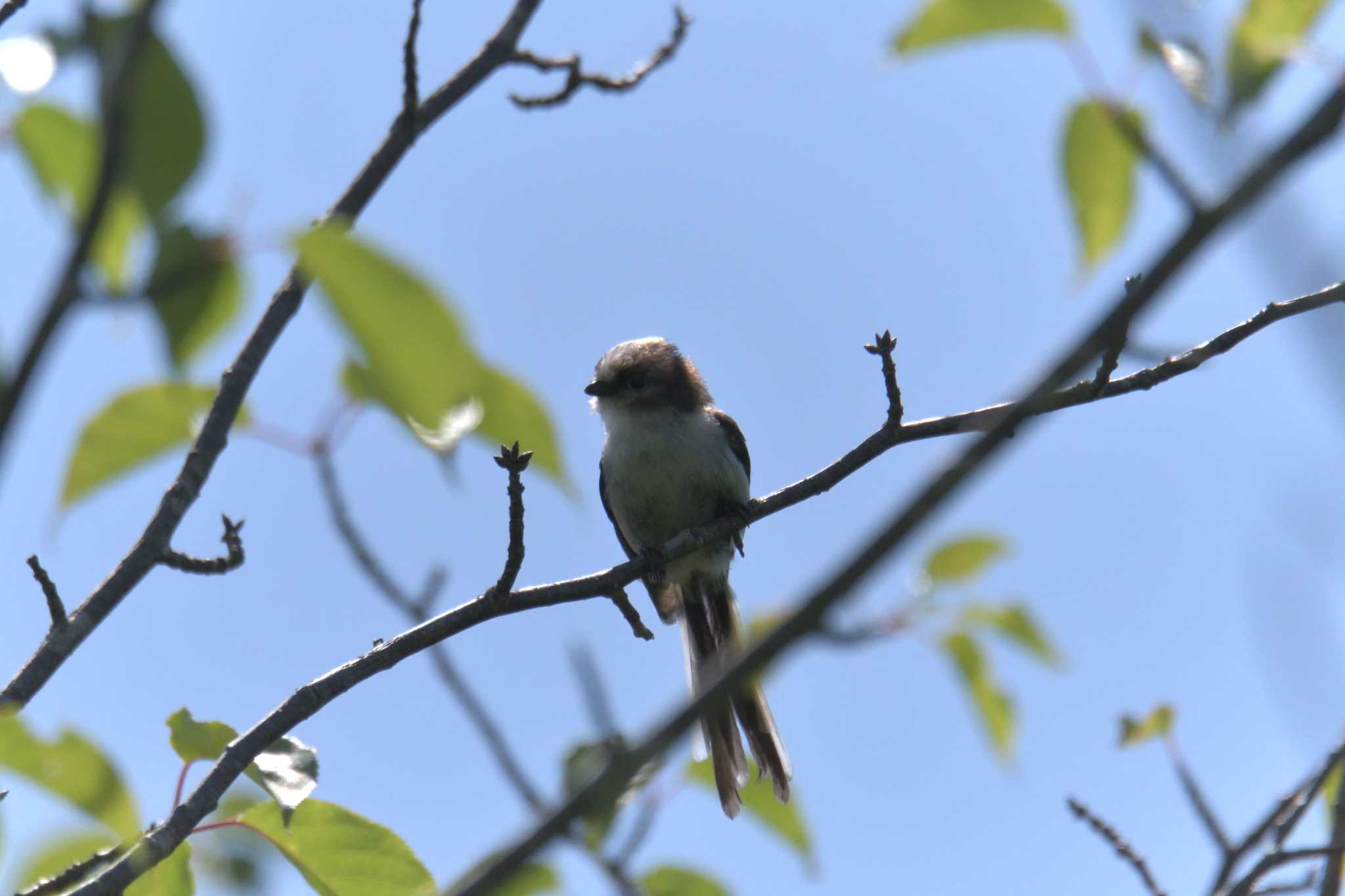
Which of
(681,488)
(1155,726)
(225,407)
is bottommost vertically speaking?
(1155,726)

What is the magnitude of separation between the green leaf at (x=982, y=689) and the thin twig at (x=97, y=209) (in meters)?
2.74

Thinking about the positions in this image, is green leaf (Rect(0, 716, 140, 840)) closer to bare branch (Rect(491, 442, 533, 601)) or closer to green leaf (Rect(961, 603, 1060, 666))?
bare branch (Rect(491, 442, 533, 601))

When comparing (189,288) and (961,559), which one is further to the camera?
(961,559)

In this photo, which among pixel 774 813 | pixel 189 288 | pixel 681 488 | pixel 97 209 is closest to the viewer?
pixel 97 209

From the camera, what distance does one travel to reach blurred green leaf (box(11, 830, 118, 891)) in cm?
276

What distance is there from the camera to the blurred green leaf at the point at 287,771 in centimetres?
248

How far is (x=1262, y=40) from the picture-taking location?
1765mm

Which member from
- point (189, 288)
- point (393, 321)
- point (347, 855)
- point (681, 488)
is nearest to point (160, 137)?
point (189, 288)

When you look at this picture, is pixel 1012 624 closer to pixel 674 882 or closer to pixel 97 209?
pixel 674 882

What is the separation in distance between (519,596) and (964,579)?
1.17 m

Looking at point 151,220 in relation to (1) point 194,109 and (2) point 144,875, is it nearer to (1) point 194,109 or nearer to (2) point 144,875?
(1) point 194,109

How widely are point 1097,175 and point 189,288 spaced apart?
1456 millimetres

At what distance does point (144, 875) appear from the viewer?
2619mm

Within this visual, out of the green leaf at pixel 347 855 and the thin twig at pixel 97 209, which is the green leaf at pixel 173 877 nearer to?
the green leaf at pixel 347 855
